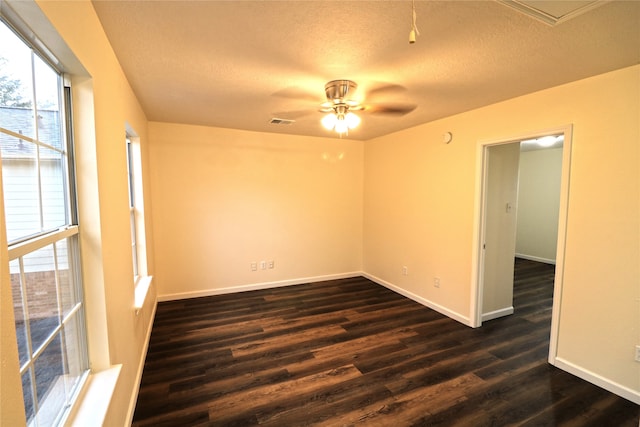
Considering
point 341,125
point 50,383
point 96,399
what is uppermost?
point 341,125

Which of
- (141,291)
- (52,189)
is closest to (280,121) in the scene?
(141,291)

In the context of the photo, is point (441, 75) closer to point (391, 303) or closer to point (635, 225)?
point (635, 225)

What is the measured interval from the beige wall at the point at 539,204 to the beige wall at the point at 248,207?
4.33 metres

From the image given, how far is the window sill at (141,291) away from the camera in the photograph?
7.73ft

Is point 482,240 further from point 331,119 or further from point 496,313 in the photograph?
point 331,119

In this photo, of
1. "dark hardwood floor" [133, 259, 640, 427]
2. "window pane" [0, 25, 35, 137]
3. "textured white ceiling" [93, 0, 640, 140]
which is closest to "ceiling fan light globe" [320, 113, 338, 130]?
"textured white ceiling" [93, 0, 640, 140]

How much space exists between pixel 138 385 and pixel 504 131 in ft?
13.2

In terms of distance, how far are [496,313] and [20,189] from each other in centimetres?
438

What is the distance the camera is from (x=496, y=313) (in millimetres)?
3562

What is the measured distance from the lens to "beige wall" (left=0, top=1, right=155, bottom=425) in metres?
1.29

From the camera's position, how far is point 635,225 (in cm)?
207

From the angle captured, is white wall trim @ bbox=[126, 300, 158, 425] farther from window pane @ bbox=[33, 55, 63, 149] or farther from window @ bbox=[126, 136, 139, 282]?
window pane @ bbox=[33, 55, 63, 149]

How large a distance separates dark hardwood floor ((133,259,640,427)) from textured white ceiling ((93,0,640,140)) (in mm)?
2477

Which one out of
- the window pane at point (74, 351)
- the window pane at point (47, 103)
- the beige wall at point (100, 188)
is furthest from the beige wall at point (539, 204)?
the window pane at point (47, 103)
